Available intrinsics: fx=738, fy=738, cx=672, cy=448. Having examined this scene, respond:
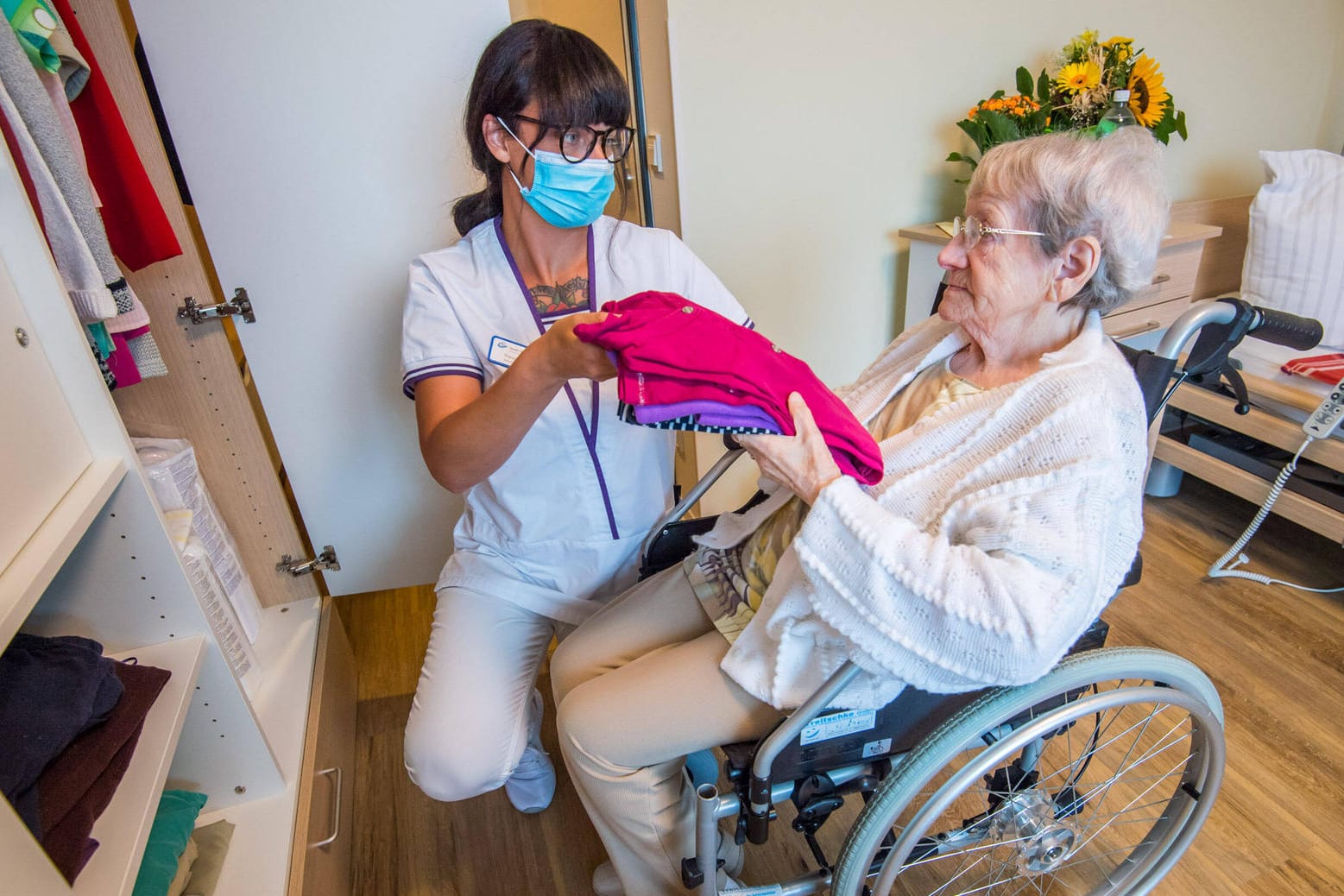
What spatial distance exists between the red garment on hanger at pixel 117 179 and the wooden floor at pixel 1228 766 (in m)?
1.07

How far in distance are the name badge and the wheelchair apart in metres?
0.38

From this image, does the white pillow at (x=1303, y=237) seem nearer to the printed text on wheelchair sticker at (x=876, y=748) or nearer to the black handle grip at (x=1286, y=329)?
the black handle grip at (x=1286, y=329)

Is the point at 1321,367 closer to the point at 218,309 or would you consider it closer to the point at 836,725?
the point at 836,725

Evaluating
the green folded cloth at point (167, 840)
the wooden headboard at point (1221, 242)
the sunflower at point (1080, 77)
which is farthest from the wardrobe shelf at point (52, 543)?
the wooden headboard at point (1221, 242)

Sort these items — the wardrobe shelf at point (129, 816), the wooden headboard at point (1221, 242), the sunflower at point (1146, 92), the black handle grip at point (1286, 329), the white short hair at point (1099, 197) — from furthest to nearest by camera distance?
the wooden headboard at point (1221, 242) → the sunflower at point (1146, 92) → the black handle grip at point (1286, 329) → the white short hair at point (1099, 197) → the wardrobe shelf at point (129, 816)

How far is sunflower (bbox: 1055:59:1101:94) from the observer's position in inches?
77.7

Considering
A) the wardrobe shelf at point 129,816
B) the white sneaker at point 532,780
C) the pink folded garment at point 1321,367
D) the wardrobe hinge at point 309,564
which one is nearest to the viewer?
the wardrobe shelf at point 129,816

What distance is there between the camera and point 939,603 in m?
0.78

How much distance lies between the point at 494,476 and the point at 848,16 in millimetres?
1589

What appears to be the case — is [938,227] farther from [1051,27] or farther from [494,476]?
[494,476]

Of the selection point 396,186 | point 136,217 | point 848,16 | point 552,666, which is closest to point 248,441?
point 136,217

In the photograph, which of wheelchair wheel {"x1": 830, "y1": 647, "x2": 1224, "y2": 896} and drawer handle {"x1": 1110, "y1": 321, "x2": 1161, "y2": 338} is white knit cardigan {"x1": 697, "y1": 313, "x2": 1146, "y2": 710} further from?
drawer handle {"x1": 1110, "y1": 321, "x2": 1161, "y2": 338}

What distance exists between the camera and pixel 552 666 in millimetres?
1231

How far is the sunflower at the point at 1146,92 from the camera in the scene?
199 centimetres
